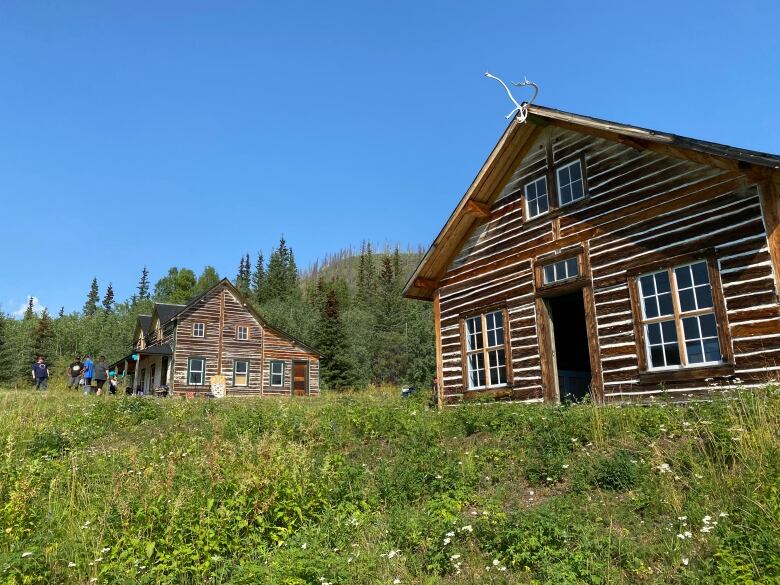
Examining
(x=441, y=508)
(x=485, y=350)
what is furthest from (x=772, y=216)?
(x=441, y=508)

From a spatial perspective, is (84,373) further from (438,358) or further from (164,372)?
(438,358)

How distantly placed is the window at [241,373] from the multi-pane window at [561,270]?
28.9 meters

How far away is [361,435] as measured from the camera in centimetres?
1127

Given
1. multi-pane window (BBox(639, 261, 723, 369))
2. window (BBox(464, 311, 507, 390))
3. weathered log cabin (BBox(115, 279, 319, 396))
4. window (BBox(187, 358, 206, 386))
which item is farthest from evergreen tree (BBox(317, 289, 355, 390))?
multi-pane window (BBox(639, 261, 723, 369))

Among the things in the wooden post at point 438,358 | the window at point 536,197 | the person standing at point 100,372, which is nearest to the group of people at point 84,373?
the person standing at point 100,372

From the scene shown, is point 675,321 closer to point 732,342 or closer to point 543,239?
point 732,342

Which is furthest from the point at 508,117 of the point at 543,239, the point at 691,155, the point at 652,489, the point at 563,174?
the point at 652,489

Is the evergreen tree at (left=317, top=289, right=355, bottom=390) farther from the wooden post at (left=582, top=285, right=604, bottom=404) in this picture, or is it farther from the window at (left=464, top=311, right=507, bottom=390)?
the wooden post at (left=582, top=285, right=604, bottom=404)

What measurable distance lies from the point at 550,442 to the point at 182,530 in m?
5.49

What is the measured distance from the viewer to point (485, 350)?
15.4m

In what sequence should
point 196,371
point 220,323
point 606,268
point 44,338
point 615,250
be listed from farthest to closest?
point 44,338, point 220,323, point 196,371, point 606,268, point 615,250

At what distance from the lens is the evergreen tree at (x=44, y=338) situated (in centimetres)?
8019

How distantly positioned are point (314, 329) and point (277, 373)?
31.6 m

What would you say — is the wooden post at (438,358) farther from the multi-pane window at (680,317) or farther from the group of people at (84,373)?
the group of people at (84,373)
